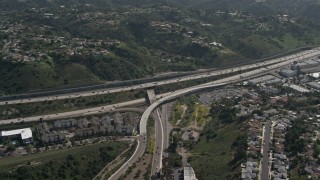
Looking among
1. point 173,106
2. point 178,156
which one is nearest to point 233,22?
point 173,106

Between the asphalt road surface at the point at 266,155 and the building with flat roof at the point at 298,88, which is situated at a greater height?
the building with flat roof at the point at 298,88

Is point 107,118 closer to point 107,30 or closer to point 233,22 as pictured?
point 107,30

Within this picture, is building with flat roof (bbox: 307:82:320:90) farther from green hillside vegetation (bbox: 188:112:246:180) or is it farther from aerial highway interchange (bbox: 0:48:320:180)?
green hillside vegetation (bbox: 188:112:246:180)

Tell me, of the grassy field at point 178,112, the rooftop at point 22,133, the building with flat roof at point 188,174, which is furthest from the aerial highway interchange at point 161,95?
the building with flat roof at point 188,174

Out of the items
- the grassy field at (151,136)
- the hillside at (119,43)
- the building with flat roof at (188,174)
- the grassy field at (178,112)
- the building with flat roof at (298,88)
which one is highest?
the hillside at (119,43)

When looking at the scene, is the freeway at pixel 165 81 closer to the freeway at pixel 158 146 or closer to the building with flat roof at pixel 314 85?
the freeway at pixel 158 146

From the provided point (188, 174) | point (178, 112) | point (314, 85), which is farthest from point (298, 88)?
point (188, 174)

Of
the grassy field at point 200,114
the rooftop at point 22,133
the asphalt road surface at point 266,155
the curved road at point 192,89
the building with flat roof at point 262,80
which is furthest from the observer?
the building with flat roof at point 262,80

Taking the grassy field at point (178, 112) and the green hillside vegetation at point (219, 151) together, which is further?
the grassy field at point (178, 112)
